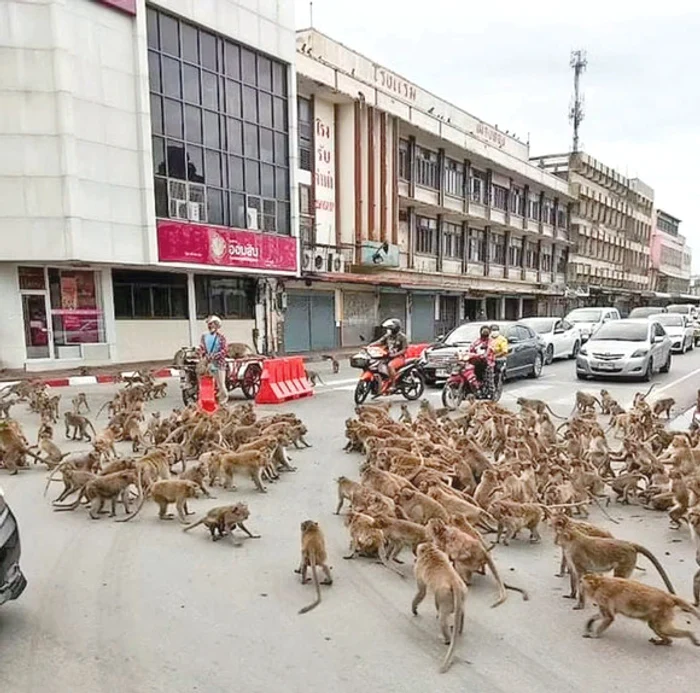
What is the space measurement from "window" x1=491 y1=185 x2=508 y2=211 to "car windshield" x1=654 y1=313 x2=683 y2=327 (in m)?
19.5

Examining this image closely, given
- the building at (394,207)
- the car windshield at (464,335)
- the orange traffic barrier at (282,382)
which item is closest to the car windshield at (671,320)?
the building at (394,207)

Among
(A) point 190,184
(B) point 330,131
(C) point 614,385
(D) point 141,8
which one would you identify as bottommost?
(C) point 614,385

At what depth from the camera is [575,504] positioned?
20.2 feet

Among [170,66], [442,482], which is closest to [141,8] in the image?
[170,66]

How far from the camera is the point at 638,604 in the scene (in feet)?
12.6

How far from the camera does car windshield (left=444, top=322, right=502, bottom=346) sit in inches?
671

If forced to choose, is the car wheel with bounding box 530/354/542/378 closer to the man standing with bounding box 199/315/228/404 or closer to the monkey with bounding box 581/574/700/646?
the man standing with bounding box 199/315/228/404

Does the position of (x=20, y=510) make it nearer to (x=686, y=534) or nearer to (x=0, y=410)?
(x=0, y=410)

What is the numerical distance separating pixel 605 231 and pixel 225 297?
49281mm

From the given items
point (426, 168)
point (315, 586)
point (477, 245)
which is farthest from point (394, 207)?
point (315, 586)

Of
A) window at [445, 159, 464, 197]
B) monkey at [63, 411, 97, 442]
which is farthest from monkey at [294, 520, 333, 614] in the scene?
window at [445, 159, 464, 197]

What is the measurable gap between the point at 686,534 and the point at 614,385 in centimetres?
1141

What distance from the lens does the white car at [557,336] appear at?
2295cm

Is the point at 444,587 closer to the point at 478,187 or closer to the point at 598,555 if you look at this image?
the point at 598,555
